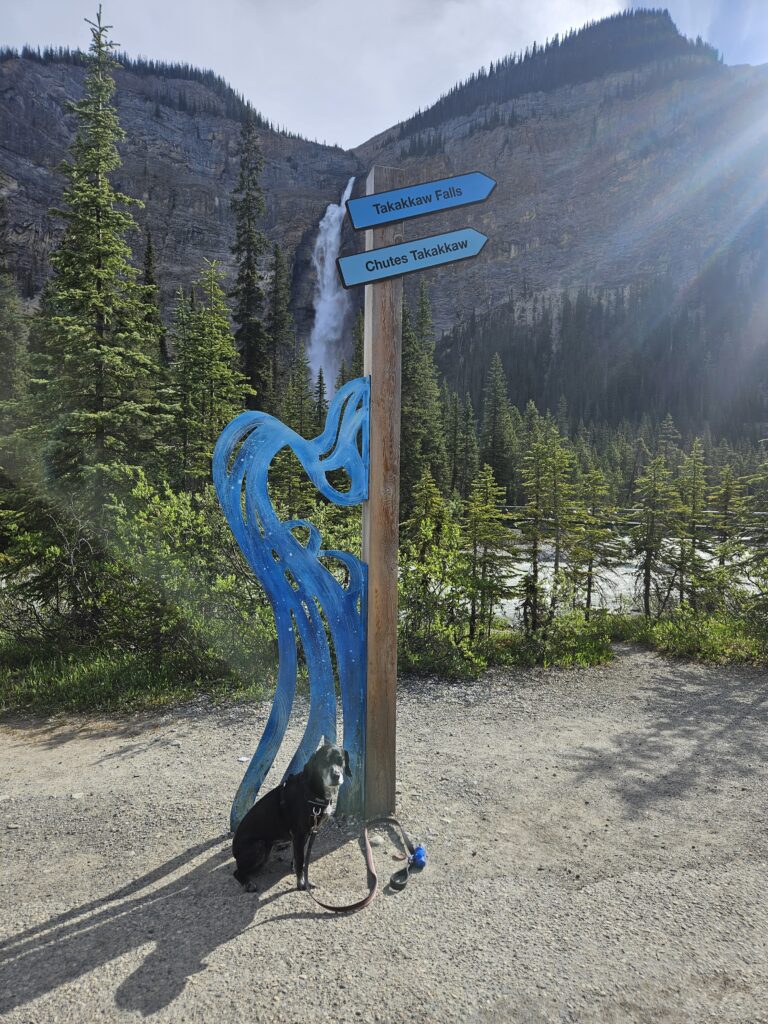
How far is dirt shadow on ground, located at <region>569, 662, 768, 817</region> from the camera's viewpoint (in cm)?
426

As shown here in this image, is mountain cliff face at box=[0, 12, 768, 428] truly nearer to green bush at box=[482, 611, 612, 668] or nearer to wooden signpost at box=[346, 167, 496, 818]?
green bush at box=[482, 611, 612, 668]

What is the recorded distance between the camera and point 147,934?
267 centimetres

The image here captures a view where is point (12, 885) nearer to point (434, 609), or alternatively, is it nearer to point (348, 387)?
point (348, 387)

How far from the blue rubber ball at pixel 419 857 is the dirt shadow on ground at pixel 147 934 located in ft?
2.20

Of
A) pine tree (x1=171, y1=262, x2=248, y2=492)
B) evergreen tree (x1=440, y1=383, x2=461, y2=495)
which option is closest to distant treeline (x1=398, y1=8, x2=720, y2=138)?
evergreen tree (x1=440, y1=383, x2=461, y2=495)

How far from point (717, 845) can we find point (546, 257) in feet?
514

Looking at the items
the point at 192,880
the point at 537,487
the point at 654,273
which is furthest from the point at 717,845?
the point at 654,273

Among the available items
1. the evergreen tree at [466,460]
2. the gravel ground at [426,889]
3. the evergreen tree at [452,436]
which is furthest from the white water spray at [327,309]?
the gravel ground at [426,889]

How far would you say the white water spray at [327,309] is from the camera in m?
93.6

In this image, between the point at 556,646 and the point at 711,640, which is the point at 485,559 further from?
the point at 711,640

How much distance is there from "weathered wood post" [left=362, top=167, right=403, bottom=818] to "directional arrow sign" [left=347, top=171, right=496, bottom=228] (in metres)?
0.11

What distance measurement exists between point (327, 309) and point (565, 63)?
497ft

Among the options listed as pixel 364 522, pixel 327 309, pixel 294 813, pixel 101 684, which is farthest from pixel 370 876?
pixel 327 309

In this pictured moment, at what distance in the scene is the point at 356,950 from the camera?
2.59 m
